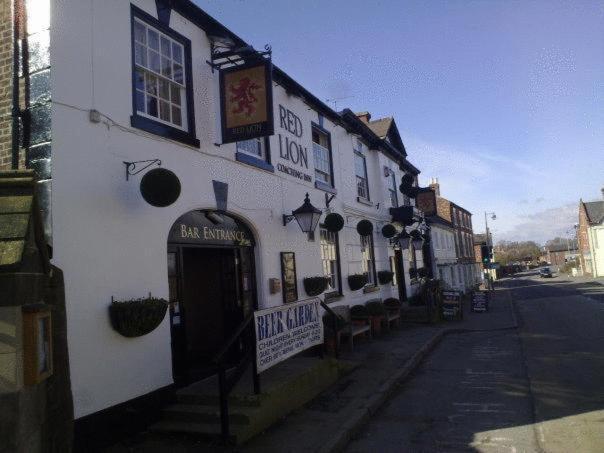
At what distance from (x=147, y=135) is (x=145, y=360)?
305cm

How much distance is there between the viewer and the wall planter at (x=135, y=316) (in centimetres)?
545

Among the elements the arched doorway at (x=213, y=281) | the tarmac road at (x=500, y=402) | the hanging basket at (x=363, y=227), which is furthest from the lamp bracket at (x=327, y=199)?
the tarmac road at (x=500, y=402)

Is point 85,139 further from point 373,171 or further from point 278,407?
point 373,171

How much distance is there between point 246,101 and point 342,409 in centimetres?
507

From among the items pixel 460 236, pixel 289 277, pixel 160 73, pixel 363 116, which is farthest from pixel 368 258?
pixel 460 236

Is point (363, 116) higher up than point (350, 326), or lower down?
higher up

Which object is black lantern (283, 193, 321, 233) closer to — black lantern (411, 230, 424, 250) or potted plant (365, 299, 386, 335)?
potted plant (365, 299, 386, 335)

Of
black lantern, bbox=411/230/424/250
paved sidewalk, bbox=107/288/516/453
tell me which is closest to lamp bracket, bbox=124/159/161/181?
paved sidewalk, bbox=107/288/516/453

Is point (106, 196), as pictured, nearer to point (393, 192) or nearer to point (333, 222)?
point (333, 222)

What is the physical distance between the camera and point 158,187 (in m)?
5.78

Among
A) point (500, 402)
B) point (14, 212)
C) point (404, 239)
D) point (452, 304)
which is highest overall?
point (404, 239)

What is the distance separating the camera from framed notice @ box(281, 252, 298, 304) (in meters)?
9.58

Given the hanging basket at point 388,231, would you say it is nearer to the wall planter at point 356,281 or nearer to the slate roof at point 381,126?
the wall planter at point 356,281

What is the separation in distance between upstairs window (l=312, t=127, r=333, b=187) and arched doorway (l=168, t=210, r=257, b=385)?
4138 millimetres
